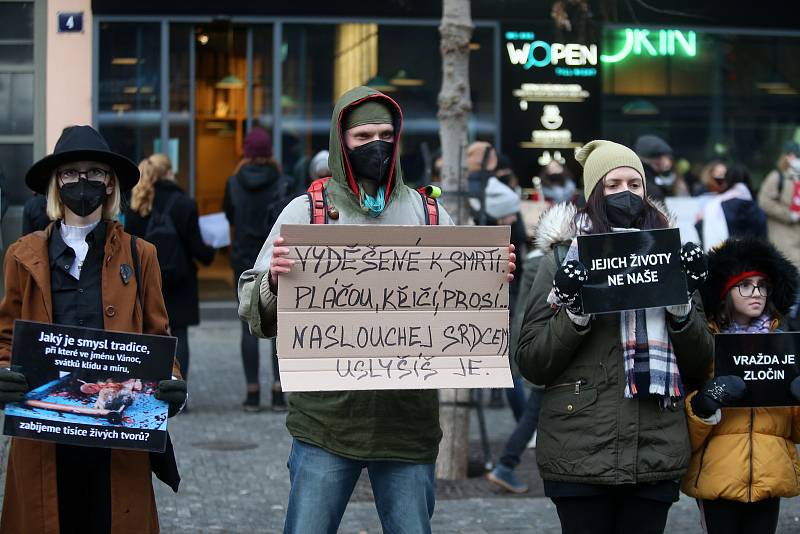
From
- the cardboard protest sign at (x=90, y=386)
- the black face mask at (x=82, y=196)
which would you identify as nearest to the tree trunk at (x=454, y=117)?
the black face mask at (x=82, y=196)

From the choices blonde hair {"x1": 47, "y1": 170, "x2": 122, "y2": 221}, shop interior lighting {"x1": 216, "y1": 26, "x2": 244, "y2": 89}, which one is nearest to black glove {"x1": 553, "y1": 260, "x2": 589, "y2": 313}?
blonde hair {"x1": 47, "y1": 170, "x2": 122, "y2": 221}

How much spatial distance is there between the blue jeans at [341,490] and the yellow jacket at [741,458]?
1.05 m

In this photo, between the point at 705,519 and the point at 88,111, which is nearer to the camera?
the point at 705,519

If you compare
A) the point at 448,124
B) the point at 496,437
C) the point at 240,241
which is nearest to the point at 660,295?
the point at 448,124

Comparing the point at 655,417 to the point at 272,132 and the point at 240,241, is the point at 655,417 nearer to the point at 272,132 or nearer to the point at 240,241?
the point at 240,241

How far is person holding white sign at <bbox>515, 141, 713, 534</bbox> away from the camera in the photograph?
14.5 feet

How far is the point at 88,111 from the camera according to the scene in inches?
582

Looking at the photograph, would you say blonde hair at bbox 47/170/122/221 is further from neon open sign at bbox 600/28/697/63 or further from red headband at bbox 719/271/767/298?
neon open sign at bbox 600/28/697/63

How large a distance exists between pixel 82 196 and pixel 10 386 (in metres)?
0.74

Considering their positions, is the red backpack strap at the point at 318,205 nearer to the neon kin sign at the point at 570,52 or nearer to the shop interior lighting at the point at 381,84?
the shop interior lighting at the point at 381,84

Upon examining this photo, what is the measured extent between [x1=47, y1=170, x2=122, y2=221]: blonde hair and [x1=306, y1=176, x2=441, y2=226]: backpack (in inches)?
28.2

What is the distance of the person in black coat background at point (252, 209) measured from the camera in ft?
33.2

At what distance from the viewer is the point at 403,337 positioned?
4414 millimetres

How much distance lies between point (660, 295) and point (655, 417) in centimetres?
44
